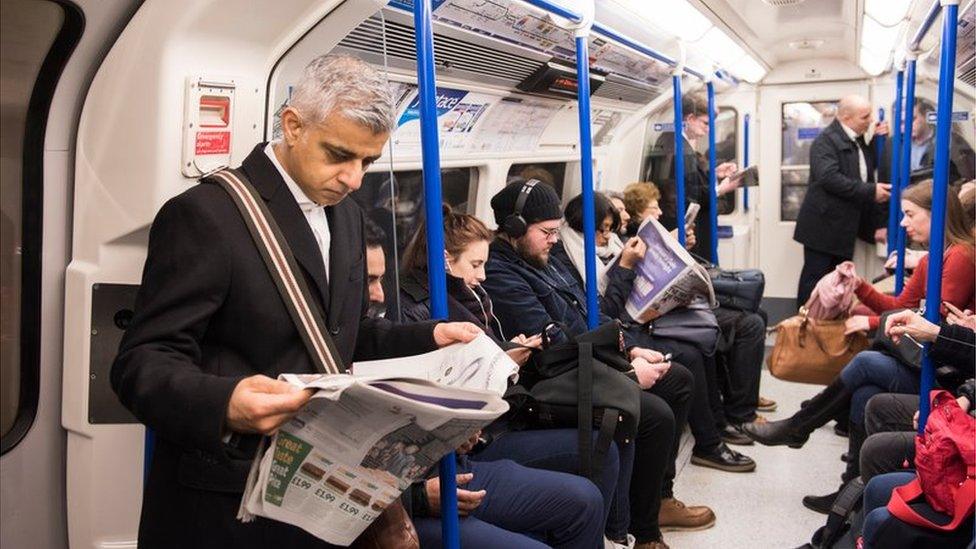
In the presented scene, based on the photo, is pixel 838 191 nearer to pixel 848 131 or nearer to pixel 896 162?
→ pixel 848 131

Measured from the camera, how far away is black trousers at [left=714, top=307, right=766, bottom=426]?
5.48m

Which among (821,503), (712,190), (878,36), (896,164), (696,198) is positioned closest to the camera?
(821,503)

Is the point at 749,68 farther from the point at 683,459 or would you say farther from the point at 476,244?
the point at 476,244

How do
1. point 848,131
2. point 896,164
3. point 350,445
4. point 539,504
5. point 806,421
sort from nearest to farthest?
point 350,445 → point 539,504 → point 806,421 → point 896,164 → point 848,131

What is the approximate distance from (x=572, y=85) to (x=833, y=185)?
112 inches

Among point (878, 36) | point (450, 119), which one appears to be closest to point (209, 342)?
point (450, 119)

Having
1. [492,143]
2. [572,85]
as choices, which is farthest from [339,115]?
[572,85]

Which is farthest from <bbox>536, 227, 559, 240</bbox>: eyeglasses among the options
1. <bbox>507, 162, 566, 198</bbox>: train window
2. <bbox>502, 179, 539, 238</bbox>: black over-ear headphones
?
<bbox>507, 162, 566, 198</bbox>: train window

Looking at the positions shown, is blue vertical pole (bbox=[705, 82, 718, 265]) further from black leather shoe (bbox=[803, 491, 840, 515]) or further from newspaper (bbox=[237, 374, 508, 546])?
newspaper (bbox=[237, 374, 508, 546])

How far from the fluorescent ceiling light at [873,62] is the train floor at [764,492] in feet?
10.4

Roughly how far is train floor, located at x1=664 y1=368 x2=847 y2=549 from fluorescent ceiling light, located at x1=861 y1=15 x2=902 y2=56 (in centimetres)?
254

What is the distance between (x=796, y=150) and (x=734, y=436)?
13.9ft

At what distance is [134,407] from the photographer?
161 cm

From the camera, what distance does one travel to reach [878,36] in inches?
250
